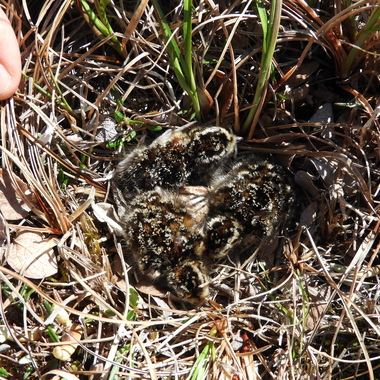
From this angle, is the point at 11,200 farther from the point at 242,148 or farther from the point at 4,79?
the point at 242,148

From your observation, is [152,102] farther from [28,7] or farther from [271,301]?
[271,301]

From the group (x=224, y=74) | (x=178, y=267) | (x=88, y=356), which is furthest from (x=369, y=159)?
(x=88, y=356)

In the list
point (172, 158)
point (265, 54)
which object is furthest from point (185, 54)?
point (172, 158)

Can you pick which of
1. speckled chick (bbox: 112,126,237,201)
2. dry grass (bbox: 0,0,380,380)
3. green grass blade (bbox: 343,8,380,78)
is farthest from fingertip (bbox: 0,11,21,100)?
green grass blade (bbox: 343,8,380,78)

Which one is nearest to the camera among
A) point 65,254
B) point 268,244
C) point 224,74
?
point 65,254

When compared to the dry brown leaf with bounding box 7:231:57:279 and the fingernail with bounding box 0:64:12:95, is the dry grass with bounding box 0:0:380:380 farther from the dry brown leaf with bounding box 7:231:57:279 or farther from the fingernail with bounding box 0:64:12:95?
the fingernail with bounding box 0:64:12:95

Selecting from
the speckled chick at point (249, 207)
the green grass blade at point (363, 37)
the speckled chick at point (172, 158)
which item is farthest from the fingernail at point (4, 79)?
the green grass blade at point (363, 37)
